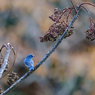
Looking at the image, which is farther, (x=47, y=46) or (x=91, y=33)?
(x=47, y=46)

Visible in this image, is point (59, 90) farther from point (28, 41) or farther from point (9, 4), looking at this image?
point (9, 4)

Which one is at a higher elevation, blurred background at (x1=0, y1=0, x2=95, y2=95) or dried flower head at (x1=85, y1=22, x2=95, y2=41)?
blurred background at (x1=0, y1=0, x2=95, y2=95)

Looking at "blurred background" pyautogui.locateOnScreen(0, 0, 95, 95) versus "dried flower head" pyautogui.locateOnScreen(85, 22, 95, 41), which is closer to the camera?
"dried flower head" pyautogui.locateOnScreen(85, 22, 95, 41)

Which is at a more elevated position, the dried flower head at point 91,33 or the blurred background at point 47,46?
the blurred background at point 47,46

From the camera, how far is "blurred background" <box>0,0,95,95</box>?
27.2ft

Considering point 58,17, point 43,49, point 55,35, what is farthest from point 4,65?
point 43,49

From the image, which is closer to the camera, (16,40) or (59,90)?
(16,40)

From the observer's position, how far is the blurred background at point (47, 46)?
27.2 ft

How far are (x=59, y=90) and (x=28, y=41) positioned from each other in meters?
2.11

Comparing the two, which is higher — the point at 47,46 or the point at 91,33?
the point at 47,46

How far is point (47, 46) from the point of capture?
8.24 metres

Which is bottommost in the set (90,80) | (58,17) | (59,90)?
(58,17)

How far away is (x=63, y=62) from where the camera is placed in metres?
8.56

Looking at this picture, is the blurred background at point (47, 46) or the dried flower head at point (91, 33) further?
the blurred background at point (47, 46)
